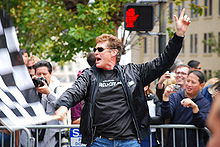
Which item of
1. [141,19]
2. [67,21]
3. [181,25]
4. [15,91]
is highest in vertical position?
[181,25]

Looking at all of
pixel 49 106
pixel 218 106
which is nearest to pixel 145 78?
pixel 49 106

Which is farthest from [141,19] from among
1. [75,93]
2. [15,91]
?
[15,91]

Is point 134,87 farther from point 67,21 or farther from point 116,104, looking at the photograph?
point 67,21

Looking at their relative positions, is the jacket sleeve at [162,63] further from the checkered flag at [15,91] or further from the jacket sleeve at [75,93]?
the checkered flag at [15,91]

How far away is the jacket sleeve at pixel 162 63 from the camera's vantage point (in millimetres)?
6332

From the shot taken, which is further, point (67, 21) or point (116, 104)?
point (67, 21)

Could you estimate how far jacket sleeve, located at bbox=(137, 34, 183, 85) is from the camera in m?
6.33

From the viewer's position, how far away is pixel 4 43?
3971 mm

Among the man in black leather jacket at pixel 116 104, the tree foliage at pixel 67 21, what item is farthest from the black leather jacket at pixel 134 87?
the tree foliage at pixel 67 21

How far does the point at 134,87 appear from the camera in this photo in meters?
6.47

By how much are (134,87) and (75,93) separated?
0.58 meters

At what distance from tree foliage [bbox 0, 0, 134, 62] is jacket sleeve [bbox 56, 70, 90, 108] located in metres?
7.74

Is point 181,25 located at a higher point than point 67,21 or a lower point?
higher

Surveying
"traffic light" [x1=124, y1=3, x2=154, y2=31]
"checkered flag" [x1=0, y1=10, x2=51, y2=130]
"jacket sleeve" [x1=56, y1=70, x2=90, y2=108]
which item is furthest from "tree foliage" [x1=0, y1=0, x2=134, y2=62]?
"checkered flag" [x1=0, y1=10, x2=51, y2=130]
